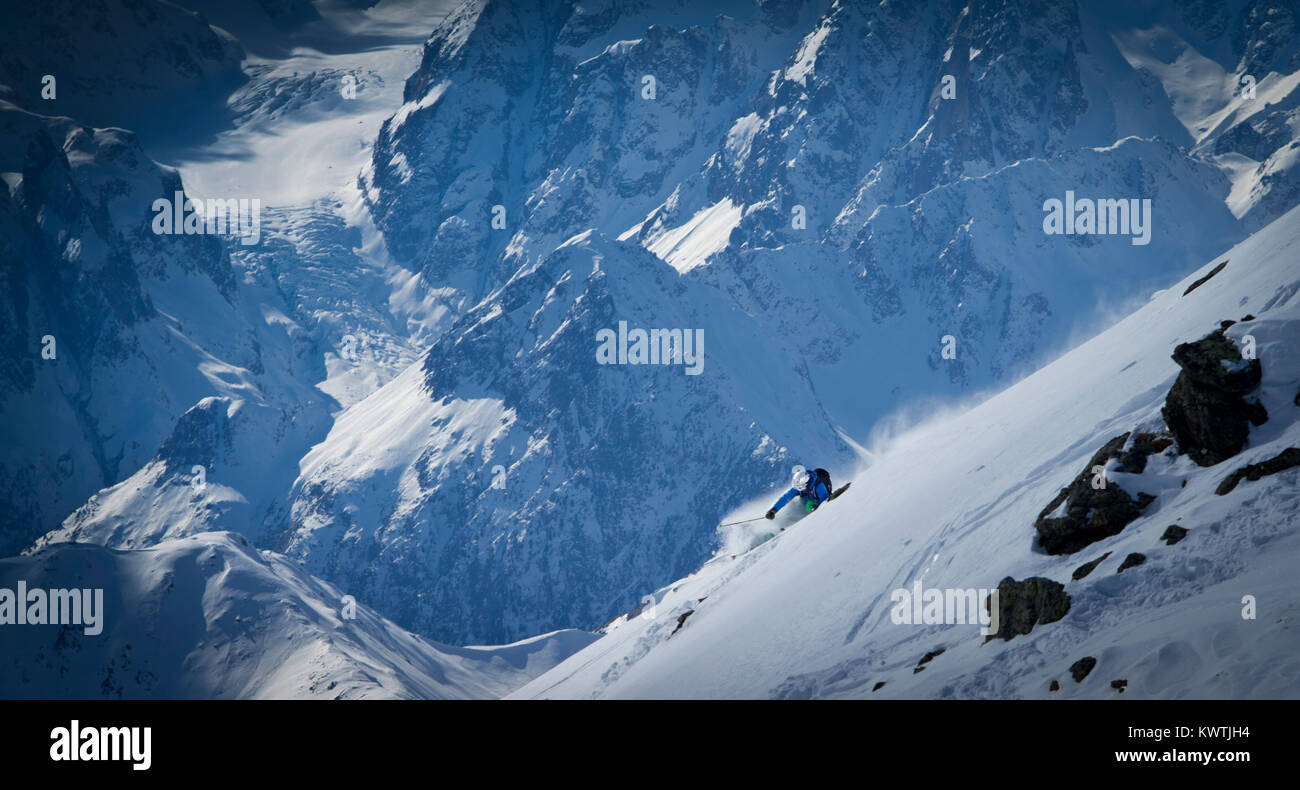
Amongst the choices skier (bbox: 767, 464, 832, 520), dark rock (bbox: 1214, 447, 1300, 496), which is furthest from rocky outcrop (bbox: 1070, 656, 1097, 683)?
skier (bbox: 767, 464, 832, 520)

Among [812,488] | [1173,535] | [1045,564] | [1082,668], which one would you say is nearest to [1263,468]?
[1173,535]

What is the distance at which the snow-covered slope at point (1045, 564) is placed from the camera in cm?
2275

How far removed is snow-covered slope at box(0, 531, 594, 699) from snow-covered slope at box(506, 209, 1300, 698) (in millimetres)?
127454

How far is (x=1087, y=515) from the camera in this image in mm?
28094

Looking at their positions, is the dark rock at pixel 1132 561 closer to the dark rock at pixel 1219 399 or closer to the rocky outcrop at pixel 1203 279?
the dark rock at pixel 1219 399

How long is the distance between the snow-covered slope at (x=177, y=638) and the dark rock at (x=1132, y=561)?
144688 mm

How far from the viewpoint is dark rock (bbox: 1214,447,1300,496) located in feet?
82.6

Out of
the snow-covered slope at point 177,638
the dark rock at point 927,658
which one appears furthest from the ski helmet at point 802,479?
the snow-covered slope at point 177,638

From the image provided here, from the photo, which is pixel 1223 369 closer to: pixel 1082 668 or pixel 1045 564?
pixel 1045 564

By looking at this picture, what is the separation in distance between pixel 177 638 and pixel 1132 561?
571ft

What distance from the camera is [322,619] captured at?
597ft

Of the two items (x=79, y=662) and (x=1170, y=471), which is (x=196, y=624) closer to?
(x=79, y=662)
